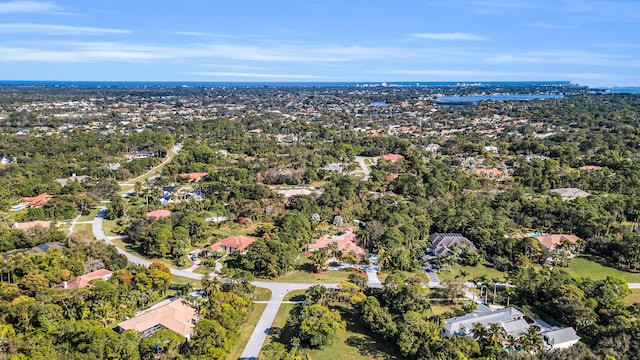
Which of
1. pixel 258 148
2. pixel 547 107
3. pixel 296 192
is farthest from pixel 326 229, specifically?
pixel 547 107

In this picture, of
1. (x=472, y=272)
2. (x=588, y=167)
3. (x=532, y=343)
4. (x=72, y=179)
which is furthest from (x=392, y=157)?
(x=532, y=343)

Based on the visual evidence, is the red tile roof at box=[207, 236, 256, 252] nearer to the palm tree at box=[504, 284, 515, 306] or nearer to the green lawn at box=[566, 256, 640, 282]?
the palm tree at box=[504, 284, 515, 306]

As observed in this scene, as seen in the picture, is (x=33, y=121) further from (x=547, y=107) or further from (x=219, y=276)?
(x=547, y=107)

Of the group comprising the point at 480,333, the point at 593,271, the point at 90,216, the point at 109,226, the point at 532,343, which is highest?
the point at 532,343

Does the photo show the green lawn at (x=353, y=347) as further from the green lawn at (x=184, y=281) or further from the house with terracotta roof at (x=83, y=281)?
the house with terracotta roof at (x=83, y=281)

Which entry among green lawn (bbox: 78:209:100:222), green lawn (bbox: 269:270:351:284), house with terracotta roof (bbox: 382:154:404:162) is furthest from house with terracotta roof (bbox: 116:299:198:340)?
house with terracotta roof (bbox: 382:154:404:162)

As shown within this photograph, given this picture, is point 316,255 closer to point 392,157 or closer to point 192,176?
point 192,176
